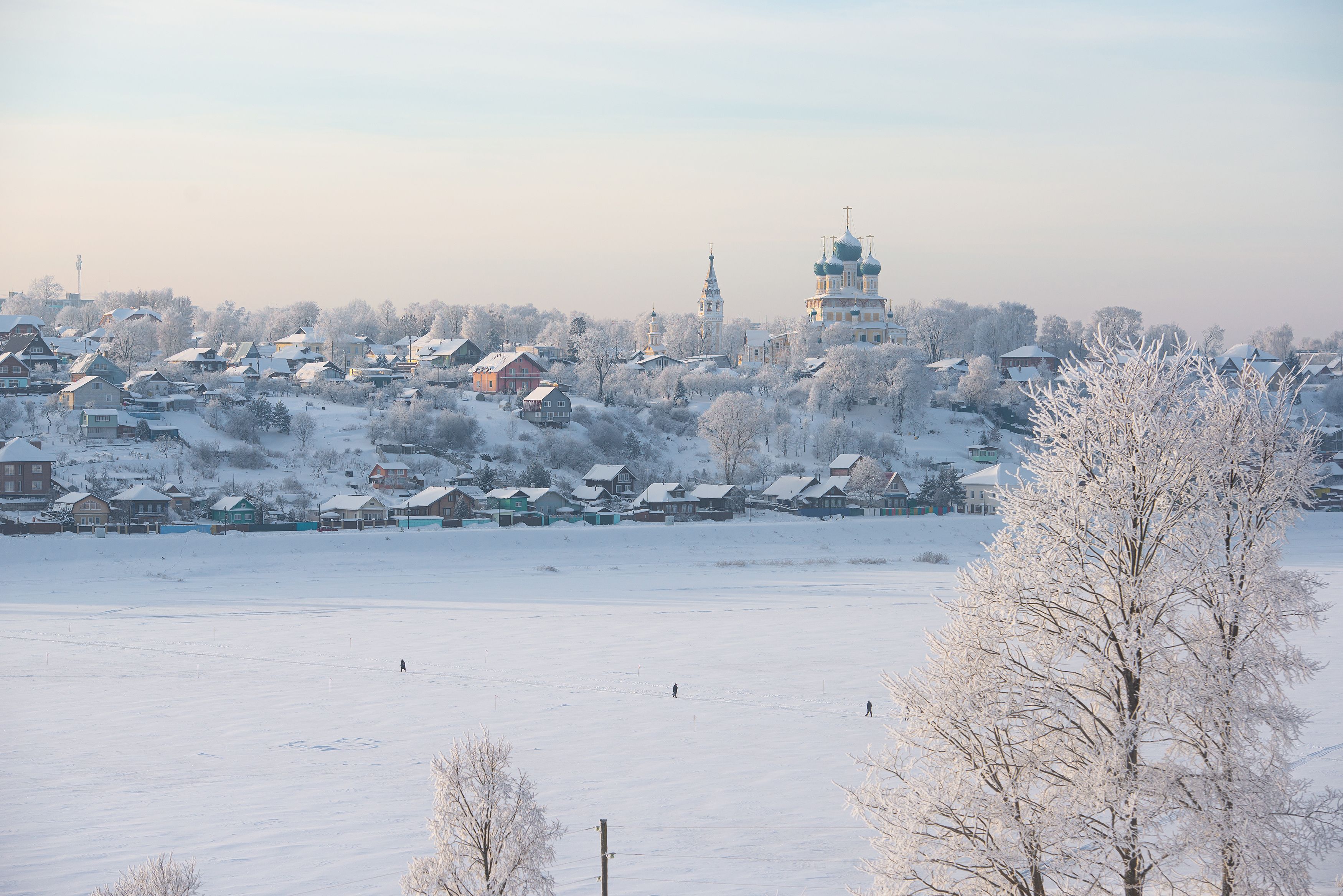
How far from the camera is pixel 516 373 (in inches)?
3002

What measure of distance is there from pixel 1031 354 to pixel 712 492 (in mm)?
57302

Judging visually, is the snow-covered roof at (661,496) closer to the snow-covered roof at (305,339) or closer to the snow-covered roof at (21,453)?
the snow-covered roof at (21,453)

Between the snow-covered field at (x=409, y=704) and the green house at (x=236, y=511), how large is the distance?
3.69 meters

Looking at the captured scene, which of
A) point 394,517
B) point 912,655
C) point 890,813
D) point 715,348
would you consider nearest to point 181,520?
point 394,517

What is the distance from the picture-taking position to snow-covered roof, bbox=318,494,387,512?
46844 millimetres

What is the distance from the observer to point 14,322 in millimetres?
95688

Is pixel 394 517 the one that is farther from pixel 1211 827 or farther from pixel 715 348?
pixel 715 348

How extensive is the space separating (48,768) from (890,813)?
48.0ft

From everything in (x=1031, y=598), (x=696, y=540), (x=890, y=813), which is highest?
(x=1031, y=598)

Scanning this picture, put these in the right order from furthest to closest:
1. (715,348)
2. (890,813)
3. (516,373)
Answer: (715,348) → (516,373) → (890,813)

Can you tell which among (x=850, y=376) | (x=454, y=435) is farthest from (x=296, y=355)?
(x=850, y=376)

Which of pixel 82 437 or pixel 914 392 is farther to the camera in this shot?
pixel 914 392

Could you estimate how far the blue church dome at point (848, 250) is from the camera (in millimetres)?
111125

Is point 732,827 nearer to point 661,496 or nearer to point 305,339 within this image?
point 661,496
